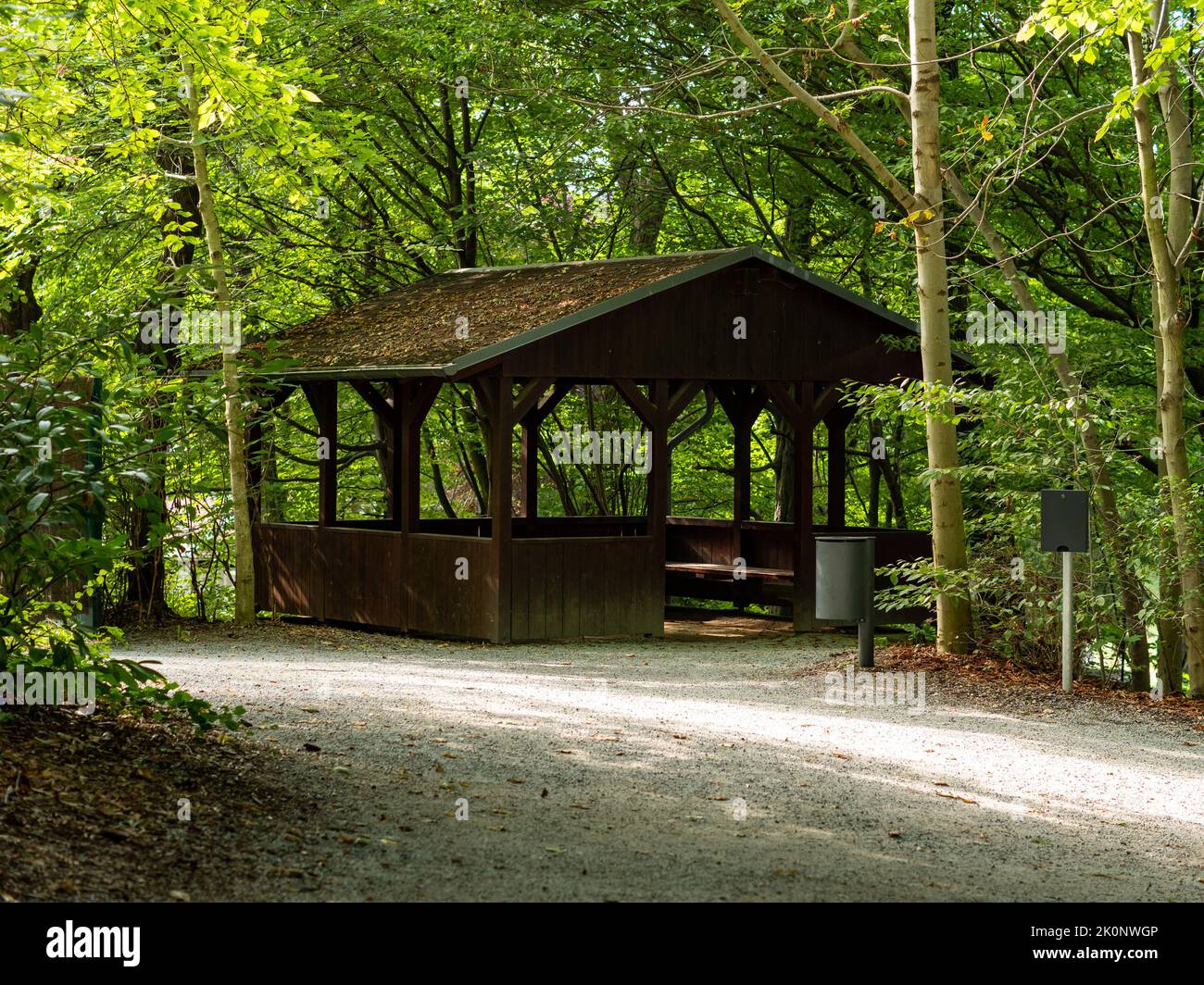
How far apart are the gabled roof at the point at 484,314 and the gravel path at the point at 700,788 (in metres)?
3.45

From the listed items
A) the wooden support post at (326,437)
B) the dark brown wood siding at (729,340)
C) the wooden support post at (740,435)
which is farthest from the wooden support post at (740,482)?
the wooden support post at (326,437)

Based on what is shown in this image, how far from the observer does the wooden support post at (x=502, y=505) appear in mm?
14062

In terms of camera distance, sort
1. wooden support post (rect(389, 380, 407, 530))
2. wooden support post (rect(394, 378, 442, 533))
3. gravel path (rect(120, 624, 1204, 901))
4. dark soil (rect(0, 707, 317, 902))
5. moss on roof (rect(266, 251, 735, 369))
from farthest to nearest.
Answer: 1. wooden support post (rect(389, 380, 407, 530))
2. wooden support post (rect(394, 378, 442, 533))
3. moss on roof (rect(266, 251, 735, 369))
4. gravel path (rect(120, 624, 1204, 901))
5. dark soil (rect(0, 707, 317, 902))

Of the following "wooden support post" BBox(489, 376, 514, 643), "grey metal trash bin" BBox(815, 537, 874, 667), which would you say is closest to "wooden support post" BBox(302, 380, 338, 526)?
"wooden support post" BBox(489, 376, 514, 643)

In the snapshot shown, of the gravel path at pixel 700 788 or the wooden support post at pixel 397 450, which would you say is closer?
the gravel path at pixel 700 788

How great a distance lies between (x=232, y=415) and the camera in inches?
585

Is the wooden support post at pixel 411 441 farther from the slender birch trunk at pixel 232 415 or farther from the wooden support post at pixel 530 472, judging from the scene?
the wooden support post at pixel 530 472

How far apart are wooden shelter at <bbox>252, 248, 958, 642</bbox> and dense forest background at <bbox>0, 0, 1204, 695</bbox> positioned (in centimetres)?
97

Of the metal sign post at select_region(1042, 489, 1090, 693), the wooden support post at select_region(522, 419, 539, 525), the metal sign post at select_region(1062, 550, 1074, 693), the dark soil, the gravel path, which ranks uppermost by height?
the wooden support post at select_region(522, 419, 539, 525)

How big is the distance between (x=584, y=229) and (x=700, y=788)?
1734cm

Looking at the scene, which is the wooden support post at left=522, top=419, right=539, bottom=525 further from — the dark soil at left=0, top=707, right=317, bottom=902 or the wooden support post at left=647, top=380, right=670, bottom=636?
the dark soil at left=0, top=707, right=317, bottom=902

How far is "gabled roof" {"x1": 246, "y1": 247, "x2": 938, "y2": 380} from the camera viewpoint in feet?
46.4
